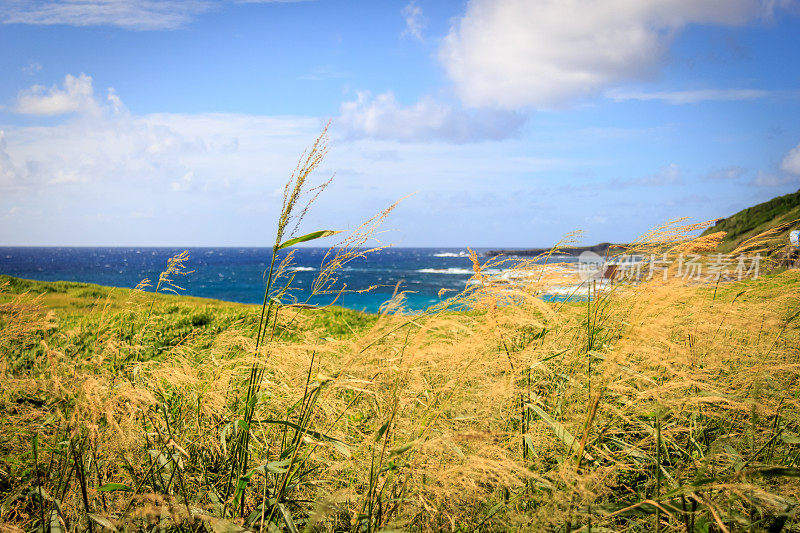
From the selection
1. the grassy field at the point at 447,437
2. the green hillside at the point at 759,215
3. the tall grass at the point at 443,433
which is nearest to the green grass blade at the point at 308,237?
the tall grass at the point at 443,433

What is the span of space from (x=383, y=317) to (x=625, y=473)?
1.52 m

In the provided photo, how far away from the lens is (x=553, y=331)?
2957 mm

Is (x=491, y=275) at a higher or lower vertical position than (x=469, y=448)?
higher

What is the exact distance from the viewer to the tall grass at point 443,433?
4.75 feet

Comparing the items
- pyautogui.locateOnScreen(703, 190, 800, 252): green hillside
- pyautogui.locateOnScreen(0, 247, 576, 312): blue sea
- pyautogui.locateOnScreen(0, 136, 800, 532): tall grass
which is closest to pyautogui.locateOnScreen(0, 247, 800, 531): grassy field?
pyautogui.locateOnScreen(0, 136, 800, 532): tall grass

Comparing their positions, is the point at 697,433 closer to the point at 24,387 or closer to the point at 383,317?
the point at 383,317

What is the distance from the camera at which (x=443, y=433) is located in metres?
1.75

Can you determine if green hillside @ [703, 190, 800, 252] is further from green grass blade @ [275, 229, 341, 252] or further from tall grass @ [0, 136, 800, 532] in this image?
green grass blade @ [275, 229, 341, 252]

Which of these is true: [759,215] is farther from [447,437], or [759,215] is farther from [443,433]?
[447,437]

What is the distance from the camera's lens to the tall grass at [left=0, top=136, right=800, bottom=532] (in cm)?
145

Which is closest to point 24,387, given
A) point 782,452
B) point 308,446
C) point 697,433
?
point 308,446

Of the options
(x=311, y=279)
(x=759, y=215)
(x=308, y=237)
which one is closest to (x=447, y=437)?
(x=308, y=237)

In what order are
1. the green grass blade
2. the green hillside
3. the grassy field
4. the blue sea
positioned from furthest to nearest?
the green hillside, the blue sea, the green grass blade, the grassy field

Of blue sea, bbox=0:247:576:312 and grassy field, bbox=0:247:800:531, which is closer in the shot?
grassy field, bbox=0:247:800:531
